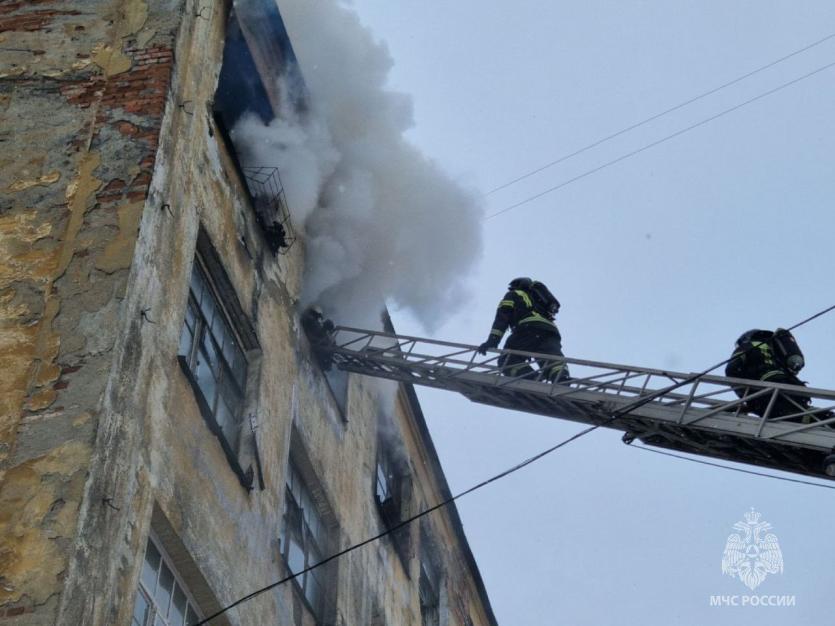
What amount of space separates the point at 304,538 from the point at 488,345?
282 centimetres

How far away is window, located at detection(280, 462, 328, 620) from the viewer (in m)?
12.2

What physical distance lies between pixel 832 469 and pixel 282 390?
5027 millimetres

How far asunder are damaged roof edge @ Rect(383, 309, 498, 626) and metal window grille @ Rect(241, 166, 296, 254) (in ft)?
9.47

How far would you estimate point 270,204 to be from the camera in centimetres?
1297

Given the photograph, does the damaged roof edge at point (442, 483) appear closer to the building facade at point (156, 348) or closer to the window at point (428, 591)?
the window at point (428, 591)

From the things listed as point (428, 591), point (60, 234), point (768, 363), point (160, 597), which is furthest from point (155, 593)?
point (428, 591)

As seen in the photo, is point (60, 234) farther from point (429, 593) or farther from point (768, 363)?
point (429, 593)

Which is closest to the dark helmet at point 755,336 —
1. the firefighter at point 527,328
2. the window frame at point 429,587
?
the firefighter at point 527,328

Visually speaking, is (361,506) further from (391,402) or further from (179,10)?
(179,10)

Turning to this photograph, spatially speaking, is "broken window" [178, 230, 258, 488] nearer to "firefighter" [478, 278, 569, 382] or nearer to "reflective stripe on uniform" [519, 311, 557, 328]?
"firefighter" [478, 278, 569, 382]

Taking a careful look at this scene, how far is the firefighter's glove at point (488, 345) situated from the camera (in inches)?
539

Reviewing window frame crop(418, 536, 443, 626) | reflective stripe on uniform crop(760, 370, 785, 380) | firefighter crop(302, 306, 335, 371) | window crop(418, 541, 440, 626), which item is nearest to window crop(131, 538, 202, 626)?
firefighter crop(302, 306, 335, 371)

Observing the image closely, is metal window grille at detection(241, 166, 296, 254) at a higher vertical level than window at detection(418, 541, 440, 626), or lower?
higher

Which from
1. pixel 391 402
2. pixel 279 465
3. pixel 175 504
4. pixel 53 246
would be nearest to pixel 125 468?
pixel 175 504
